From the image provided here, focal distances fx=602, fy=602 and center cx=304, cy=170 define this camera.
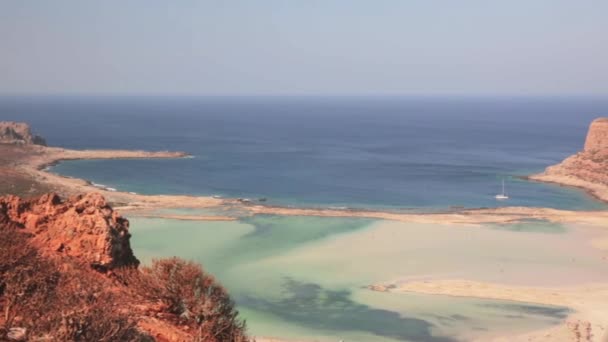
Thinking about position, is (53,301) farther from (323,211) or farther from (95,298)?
(323,211)

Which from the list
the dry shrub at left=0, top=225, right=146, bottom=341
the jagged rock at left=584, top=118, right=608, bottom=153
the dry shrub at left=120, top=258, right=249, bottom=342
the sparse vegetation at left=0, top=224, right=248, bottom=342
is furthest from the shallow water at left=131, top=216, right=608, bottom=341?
the jagged rock at left=584, top=118, right=608, bottom=153

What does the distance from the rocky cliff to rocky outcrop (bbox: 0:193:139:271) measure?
62542 mm

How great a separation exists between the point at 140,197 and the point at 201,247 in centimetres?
1906

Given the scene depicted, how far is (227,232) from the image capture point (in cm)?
4584

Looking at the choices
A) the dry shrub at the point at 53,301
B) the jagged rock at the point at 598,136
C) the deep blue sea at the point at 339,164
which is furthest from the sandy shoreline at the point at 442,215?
the dry shrub at the point at 53,301

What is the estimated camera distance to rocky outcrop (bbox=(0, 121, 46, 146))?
9362cm

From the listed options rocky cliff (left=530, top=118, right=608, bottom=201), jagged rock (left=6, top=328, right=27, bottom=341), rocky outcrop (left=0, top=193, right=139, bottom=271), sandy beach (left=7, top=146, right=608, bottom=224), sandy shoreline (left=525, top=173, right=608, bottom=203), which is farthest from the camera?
rocky cliff (left=530, top=118, right=608, bottom=201)

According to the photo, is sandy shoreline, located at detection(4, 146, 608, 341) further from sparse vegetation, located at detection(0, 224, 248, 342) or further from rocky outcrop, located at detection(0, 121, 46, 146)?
sparse vegetation, located at detection(0, 224, 248, 342)

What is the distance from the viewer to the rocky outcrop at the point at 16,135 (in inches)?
3686

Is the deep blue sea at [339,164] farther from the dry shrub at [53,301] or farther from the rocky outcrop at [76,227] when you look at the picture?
the dry shrub at [53,301]

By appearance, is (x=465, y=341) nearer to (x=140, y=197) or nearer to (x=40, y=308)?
(x=40, y=308)

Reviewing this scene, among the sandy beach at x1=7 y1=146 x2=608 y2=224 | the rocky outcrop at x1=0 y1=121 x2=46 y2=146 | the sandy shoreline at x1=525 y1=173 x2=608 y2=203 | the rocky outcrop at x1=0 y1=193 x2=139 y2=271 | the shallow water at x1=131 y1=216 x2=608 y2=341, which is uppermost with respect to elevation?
the rocky outcrop at x1=0 y1=121 x2=46 y2=146

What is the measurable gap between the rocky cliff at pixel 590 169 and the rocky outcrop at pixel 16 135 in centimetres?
7511

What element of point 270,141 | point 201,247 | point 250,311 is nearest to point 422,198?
point 201,247
